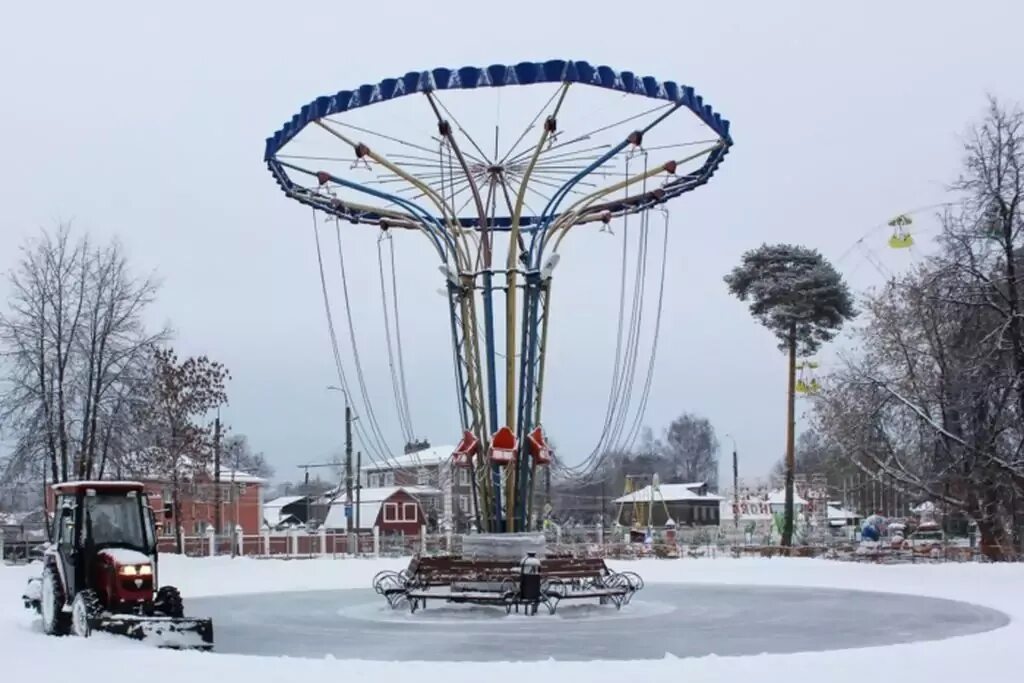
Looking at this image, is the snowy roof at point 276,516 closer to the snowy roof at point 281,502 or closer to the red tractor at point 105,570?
the snowy roof at point 281,502

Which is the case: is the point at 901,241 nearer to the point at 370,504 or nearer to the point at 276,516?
the point at 370,504

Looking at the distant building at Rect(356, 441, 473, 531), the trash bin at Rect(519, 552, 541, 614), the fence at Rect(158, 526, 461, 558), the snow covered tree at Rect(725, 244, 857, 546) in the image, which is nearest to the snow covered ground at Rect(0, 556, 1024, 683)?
the trash bin at Rect(519, 552, 541, 614)

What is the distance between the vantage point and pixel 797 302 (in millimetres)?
56594

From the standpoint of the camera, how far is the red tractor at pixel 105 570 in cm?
1606

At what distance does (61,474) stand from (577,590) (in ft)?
76.7

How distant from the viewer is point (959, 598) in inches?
997

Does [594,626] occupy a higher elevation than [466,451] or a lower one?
lower

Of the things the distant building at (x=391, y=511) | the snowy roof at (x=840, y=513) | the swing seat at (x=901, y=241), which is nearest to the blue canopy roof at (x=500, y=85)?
the swing seat at (x=901, y=241)

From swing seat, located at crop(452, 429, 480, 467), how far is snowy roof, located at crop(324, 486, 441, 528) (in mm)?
56675

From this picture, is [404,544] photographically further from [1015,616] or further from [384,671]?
[384,671]

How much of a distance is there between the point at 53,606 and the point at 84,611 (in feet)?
4.38

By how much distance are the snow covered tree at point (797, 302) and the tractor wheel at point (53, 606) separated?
41410 millimetres

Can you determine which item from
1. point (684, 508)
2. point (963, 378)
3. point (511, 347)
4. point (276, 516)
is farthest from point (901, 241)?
point (276, 516)

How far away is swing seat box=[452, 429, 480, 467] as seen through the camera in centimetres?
2286
